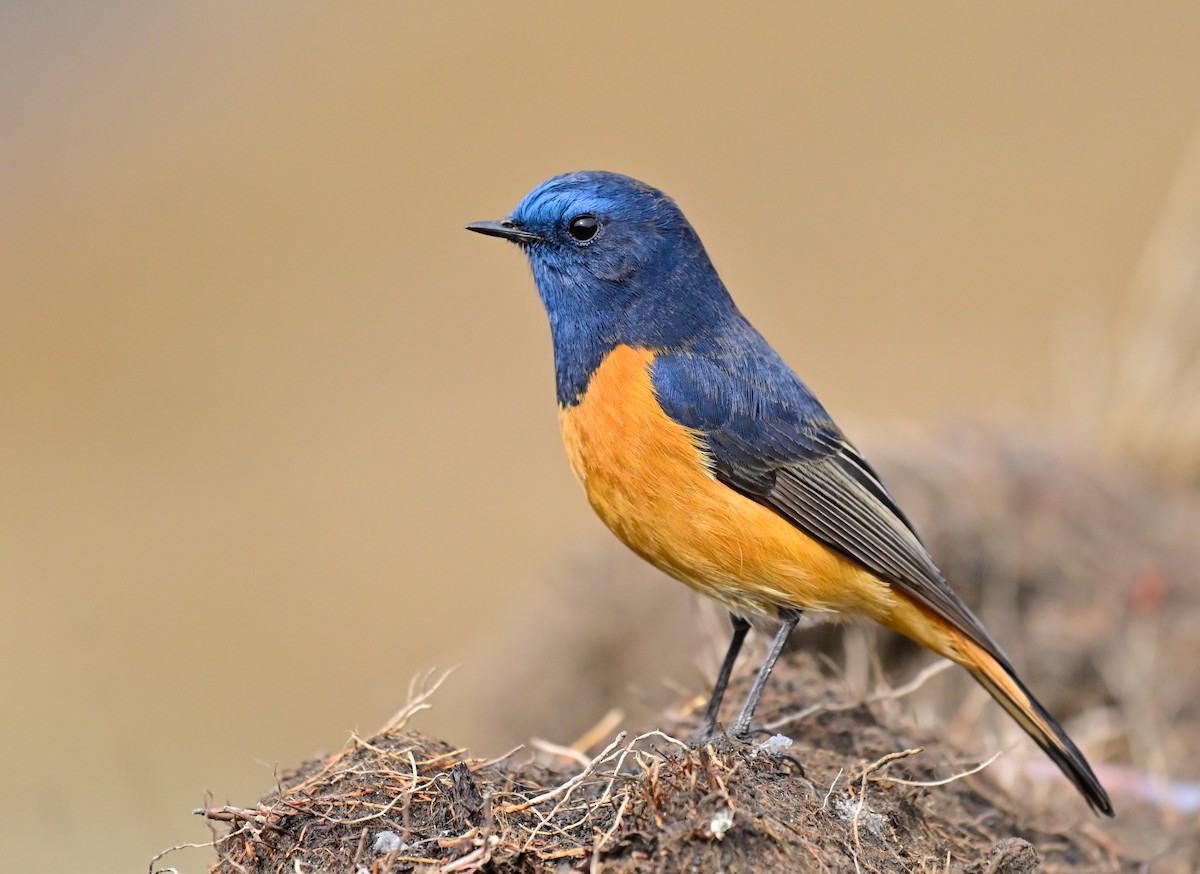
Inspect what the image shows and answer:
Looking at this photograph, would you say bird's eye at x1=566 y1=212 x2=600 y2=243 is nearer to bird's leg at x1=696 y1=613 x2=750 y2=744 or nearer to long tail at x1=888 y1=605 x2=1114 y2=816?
bird's leg at x1=696 y1=613 x2=750 y2=744

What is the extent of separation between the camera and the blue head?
478 centimetres

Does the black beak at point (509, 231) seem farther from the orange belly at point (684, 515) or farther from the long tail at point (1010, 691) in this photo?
the long tail at point (1010, 691)

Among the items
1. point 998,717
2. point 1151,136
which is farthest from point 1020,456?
point 1151,136

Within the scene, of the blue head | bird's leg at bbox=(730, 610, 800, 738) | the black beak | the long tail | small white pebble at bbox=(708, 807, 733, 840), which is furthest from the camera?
the black beak

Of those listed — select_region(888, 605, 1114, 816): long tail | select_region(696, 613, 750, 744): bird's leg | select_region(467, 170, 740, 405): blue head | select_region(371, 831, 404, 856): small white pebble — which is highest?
select_region(467, 170, 740, 405): blue head

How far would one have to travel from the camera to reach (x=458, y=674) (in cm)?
870

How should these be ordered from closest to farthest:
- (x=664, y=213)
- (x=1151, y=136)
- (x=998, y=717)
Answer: (x=664, y=213)
(x=998, y=717)
(x=1151, y=136)

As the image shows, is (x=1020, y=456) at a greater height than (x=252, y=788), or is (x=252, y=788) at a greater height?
(x=1020, y=456)

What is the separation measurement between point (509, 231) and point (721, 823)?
248 centimetres

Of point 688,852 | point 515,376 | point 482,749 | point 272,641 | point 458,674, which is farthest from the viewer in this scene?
point 515,376

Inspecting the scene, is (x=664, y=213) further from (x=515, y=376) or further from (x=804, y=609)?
(x=515, y=376)

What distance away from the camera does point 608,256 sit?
4.85 metres

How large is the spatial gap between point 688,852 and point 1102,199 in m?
14.5

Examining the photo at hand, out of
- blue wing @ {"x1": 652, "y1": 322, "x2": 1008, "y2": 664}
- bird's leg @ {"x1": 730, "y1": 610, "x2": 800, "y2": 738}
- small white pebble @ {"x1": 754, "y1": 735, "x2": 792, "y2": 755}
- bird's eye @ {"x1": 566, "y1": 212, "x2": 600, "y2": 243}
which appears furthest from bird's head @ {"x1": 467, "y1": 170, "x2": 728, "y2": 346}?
small white pebble @ {"x1": 754, "y1": 735, "x2": 792, "y2": 755}
